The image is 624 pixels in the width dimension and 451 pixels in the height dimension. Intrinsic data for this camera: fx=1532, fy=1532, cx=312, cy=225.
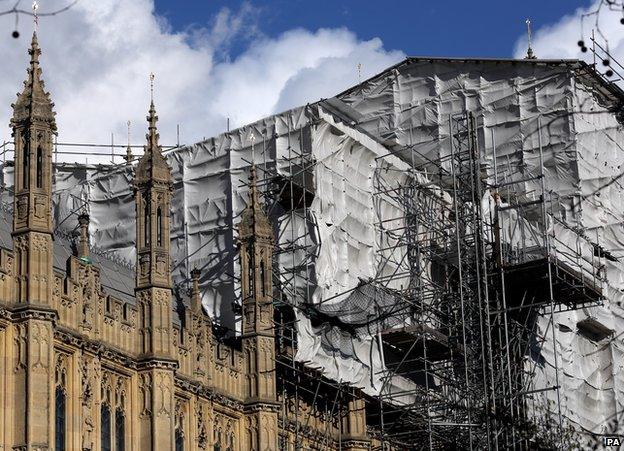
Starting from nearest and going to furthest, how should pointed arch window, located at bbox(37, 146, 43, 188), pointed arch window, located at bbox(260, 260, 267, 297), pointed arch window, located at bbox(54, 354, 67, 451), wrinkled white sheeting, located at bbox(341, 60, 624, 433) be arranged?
pointed arch window, located at bbox(54, 354, 67, 451)
pointed arch window, located at bbox(37, 146, 43, 188)
pointed arch window, located at bbox(260, 260, 267, 297)
wrinkled white sheeting, located at bbox(341, 60, 624, 433)

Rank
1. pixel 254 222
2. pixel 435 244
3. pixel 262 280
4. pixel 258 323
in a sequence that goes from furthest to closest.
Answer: pixel 435 244, pixel 254 222, pixel 262 280, pixel 258 323

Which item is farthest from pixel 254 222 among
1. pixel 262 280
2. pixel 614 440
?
pixel 614 440

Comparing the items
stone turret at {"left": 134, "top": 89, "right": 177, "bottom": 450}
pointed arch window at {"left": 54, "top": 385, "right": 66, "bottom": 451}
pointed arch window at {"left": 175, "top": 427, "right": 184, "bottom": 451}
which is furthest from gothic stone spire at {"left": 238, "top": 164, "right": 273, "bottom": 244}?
pointed arch window at {"left": 54, "top": 385, "right": 66, "bottom": 451}

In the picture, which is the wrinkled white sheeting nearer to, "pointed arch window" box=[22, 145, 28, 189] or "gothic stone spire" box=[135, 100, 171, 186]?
"gothic stone spire" box=[135, 100, 171, 186]

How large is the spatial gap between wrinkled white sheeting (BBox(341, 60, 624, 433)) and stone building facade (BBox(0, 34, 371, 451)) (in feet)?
45.8

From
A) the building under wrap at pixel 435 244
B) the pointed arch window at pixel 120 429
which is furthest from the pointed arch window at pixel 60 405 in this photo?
the building under wrap at pixel 435 244

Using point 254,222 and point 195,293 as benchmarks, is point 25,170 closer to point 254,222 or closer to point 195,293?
point 254,222

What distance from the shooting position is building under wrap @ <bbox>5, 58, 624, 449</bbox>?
182ft

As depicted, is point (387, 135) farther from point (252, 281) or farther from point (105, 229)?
point (252, 281)

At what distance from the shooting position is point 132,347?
44312 mm

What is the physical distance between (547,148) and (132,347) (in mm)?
29562

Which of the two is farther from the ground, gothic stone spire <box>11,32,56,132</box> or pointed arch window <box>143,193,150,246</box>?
gothic stone spire <box>11,32,56,132</box>

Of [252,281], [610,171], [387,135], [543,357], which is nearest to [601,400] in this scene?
[543,357]

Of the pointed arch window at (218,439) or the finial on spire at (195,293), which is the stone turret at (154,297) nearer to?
the pointed arch window at (218,439)
